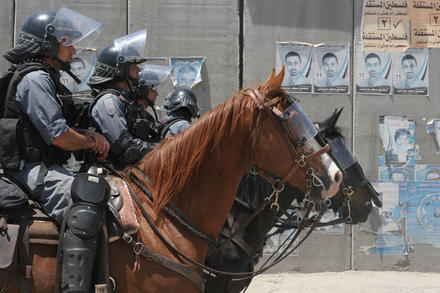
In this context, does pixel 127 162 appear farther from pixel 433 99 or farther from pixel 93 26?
pixel 433 99

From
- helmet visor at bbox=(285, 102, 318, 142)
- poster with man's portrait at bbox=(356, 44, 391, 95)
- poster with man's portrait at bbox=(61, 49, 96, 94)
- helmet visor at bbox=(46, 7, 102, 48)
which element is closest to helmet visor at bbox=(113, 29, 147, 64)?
helmet visor at bbox=(46, 7, 102, 48)

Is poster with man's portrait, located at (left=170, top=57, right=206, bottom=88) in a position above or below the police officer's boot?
above

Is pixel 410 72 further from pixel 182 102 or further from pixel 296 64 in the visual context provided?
pixel 182 102

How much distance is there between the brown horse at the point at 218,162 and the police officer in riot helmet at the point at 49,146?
0.35 m

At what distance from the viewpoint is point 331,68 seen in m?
8.31

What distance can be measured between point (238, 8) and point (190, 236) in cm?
583

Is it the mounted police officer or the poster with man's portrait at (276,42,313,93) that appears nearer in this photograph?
the mounted police officer

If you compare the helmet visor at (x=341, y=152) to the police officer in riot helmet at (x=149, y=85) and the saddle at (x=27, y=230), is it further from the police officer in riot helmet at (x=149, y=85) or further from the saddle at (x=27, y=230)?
the saddle at (x=27, y=230)

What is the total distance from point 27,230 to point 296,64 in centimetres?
612

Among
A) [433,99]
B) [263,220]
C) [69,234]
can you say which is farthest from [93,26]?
[433,99]

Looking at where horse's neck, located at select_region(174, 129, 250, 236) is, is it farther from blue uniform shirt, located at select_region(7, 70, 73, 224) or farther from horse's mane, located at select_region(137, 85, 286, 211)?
blue uniform shirt, located at select_region(7, 70, 73, 224)

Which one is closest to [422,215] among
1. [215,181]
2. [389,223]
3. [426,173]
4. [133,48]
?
[389,223]

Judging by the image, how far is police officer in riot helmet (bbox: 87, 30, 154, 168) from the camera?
3668 mm

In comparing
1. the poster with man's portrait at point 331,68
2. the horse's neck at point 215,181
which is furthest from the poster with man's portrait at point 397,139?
the horse's neck at point 215,181
